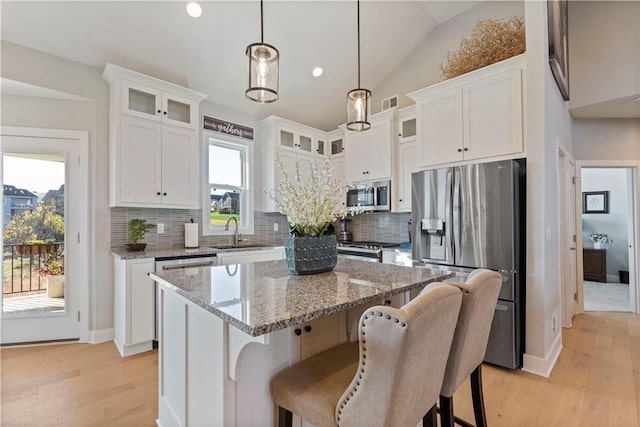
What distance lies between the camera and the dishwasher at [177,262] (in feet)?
9.54

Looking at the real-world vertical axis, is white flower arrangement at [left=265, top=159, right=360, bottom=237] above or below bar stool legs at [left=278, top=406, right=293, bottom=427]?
above

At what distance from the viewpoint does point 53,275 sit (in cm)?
310

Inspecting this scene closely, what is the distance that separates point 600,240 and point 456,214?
5197mm

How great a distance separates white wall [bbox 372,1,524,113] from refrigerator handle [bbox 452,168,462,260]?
1966 mm

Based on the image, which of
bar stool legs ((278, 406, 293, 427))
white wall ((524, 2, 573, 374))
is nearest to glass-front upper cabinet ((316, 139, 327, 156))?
white wall ((524, 2, 573, 374))

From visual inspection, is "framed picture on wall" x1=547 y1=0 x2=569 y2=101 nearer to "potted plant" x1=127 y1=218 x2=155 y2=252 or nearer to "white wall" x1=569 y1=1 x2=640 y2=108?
"white wall" x1=569 y1=1 x2=640 y2=108

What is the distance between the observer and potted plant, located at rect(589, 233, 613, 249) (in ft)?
19.0

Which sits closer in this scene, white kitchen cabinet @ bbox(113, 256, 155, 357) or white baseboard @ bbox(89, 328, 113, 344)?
white kitchen cabinet @ bbox(113, 256, 155, 357)

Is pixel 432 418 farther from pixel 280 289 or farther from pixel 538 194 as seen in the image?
pixel 538 194

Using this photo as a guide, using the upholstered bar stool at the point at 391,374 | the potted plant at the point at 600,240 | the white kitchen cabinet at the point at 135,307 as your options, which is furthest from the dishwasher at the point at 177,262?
the potted plant at the point at 600,240

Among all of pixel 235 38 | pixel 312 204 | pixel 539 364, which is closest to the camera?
pixel 312 204

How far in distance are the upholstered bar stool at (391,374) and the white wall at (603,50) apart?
3906mm

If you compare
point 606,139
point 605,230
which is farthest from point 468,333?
point 605,230

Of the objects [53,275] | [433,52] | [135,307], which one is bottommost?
[135,307]
